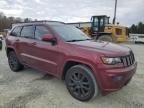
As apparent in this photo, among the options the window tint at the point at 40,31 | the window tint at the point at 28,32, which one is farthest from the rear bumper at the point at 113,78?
the window tint at the point at 28,32

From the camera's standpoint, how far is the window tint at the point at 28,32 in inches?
219

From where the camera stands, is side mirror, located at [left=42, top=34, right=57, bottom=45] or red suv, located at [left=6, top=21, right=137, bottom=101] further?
side mirror, located at [left=42, top=34, right=57, bottom=45]

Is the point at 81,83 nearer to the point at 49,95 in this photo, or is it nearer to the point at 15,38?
the point at 49,95

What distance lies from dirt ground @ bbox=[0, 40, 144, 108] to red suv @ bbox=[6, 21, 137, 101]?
0.89 ft

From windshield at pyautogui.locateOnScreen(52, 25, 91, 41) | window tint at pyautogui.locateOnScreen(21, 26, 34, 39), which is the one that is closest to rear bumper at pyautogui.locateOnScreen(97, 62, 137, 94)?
windshield at pyautogui.locateOnScreen(52, 25, 91, 41)

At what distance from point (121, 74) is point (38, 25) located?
2.83m

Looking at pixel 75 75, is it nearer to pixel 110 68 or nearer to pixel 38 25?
pixel 110 68

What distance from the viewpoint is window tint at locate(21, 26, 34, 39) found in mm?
5562

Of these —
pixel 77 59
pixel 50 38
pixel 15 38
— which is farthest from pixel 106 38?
pixel 77 59

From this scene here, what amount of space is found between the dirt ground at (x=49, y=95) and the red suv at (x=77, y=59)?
271mm

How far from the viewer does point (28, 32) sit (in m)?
5.75

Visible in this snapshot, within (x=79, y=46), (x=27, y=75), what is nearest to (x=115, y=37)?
(x=27, y=75)

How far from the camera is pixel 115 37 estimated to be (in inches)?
648

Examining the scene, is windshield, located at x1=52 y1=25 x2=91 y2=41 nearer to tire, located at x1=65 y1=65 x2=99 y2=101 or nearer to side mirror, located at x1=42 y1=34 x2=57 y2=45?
side mirror, located at x1=42 y1=34 x2=57 y2=45
